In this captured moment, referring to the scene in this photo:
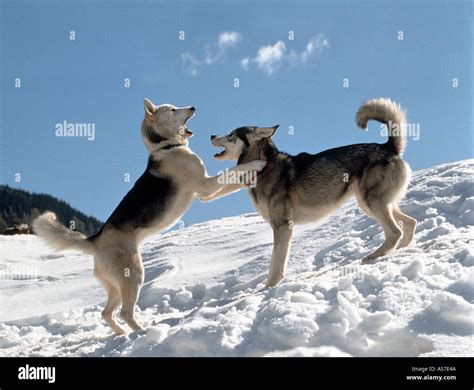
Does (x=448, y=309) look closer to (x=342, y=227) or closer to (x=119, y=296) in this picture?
(x=119, y=296)

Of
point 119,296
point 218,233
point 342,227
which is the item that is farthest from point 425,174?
point 119,296

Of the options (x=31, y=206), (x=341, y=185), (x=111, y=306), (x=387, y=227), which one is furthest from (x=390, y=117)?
(x=31, y=206)

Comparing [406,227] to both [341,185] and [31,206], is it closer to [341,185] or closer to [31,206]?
[341,185]

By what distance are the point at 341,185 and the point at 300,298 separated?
2.61m

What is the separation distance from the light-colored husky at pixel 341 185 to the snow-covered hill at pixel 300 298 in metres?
0.51

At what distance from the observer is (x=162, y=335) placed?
21.2ft

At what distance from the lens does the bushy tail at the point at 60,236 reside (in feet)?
27.4

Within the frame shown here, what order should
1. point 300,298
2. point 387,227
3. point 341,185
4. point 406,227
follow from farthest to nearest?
1. point 406,227
2. point 341,185
3. point 387,227
4. point 300,298

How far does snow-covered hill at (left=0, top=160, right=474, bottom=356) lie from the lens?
19.1 feet

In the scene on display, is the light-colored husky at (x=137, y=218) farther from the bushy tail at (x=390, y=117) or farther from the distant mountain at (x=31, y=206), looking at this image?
the distant mountain at (x=31, y=206)

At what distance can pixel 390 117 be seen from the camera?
347 inches

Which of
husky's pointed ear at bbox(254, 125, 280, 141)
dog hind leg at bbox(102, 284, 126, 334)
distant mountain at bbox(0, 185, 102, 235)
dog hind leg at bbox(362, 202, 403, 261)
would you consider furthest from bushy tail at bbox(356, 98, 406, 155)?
distant mountain at bbox(0, 185, 102, 235)
